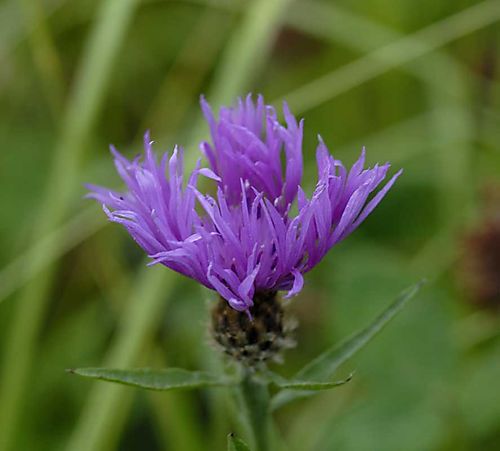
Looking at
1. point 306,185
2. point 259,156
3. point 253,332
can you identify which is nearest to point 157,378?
point 253,332

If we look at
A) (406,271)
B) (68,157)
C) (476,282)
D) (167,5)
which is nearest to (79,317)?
(68,157)

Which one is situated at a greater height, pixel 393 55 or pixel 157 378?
pixel 393 55

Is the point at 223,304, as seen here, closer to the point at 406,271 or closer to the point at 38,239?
the point at 406,271

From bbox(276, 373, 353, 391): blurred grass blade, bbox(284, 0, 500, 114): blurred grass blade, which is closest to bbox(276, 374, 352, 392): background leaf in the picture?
bbox(276, 373, 353, 391): blurred grass blade

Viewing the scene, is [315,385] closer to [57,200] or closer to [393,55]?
[57,200]

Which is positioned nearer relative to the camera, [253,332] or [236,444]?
[236,444]

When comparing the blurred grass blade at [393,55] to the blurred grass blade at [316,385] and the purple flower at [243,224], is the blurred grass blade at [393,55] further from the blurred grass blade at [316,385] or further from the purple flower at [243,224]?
the blurred grass blade at [316,385]

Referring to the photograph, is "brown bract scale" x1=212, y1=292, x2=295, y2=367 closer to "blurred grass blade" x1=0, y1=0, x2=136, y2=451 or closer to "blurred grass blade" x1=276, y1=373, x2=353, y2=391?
"blurred grass blade" x1=276, y1=373, x2=353, y2=391
